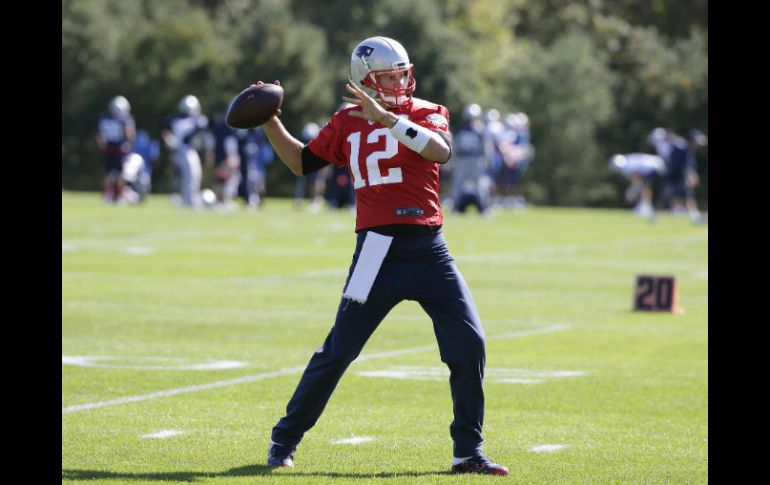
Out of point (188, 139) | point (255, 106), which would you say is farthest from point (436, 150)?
point (188, 139)

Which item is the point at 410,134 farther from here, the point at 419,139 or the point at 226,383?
the point at 226,383

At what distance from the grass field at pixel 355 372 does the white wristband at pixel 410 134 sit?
4.75ft

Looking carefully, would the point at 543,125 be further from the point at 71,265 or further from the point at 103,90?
the point at 71,265

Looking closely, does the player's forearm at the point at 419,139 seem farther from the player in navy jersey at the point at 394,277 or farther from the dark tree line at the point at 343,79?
the dark tree line at the point at 343,79

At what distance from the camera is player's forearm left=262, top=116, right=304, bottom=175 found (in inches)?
304

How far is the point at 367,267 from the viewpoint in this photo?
290 inches

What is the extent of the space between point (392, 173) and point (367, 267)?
1.44 feet

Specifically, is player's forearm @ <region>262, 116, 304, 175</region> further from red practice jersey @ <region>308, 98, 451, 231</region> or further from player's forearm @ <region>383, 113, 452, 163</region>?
player's forearm @ <region>383, 113, 452, 163</region>

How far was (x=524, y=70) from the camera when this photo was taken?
56344mm

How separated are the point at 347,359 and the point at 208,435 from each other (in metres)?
1.30

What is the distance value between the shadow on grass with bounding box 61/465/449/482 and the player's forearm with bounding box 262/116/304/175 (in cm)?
140

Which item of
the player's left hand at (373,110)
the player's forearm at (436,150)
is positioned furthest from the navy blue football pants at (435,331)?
the player's left hand at (373,110)

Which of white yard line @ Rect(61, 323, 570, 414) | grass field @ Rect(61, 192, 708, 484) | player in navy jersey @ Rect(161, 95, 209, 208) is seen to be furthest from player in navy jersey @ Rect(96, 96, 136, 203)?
white yard line @ Rect(61, 323, 570, 414)

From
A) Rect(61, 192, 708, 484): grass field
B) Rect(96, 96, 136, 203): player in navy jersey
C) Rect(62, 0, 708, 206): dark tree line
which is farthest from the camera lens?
Rect(62, 0, 708, 206): dark tree line
